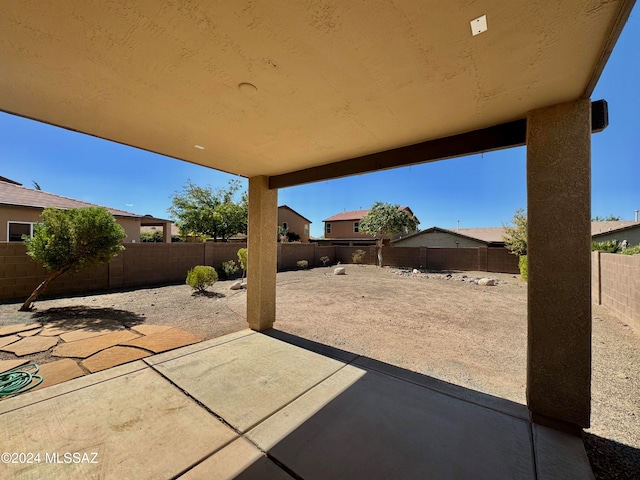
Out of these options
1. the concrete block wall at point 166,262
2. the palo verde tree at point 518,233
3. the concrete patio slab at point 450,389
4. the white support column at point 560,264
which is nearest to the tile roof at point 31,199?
the concrete block wall at point 166,262

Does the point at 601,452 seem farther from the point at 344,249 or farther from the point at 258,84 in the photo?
the point at 344,249

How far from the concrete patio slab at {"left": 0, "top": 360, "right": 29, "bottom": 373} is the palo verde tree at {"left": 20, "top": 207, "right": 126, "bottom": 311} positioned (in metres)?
3.02

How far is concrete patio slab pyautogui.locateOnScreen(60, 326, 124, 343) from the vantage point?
383 centimetres

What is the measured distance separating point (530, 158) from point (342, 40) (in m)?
1.85

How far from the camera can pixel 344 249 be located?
19.1m

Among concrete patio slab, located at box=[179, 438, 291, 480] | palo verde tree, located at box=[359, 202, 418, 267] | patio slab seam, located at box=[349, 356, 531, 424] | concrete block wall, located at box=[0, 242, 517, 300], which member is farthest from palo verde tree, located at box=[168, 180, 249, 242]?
concrete patio slab, located at box=[179, 438, 291, 480]

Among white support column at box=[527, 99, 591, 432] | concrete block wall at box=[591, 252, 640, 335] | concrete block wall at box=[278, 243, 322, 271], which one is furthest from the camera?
concrete block wall at box=[278, 243, 322, 271]

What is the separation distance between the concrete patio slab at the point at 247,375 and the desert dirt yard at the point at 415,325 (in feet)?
2.47

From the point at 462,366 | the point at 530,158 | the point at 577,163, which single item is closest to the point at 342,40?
the point at 530,158

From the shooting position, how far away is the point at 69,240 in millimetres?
5418

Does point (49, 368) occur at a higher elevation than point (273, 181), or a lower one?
lower

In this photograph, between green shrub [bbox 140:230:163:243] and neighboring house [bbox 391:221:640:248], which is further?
green shrub [bbox 140:230:163:243]

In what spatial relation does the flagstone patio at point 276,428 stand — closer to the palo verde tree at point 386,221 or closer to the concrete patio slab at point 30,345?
the concrete patio slab at point 30,345

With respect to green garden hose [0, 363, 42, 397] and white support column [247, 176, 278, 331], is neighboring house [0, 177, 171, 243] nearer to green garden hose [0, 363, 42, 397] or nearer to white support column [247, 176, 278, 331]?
green garden hose [0, 363, 42, 397]
